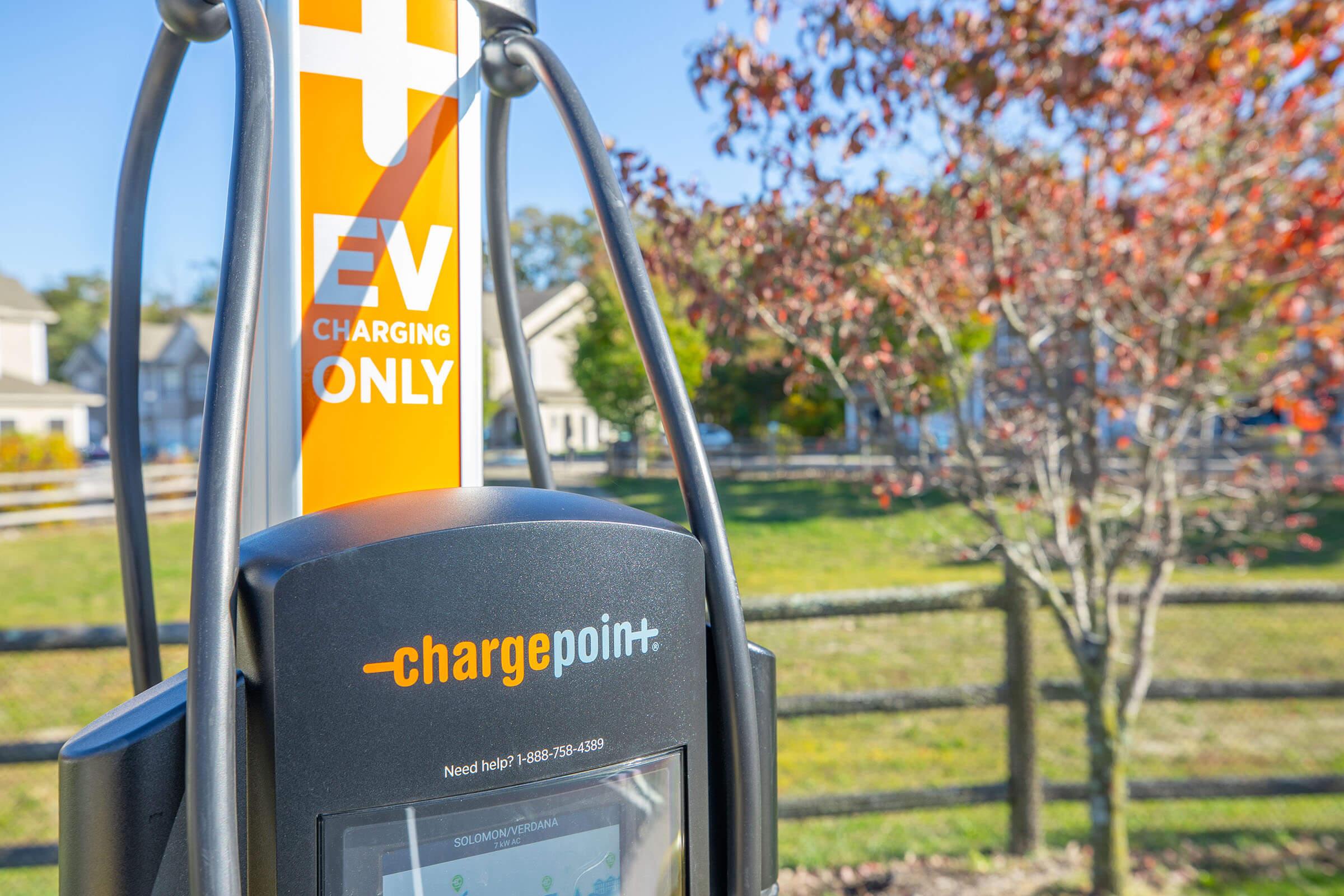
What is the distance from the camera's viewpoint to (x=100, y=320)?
2977 centimetres

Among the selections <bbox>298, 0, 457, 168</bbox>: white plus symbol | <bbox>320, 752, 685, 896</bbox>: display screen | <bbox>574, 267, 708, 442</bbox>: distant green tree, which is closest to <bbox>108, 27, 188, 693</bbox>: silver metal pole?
<bbox>298, 0, 457, 168</bbox>: white plus symbol

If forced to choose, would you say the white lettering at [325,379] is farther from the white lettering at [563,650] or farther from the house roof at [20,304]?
the house roof at [20,304]

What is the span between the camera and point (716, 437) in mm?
6238

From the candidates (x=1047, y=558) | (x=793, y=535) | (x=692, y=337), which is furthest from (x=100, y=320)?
(x=1047, y=558)

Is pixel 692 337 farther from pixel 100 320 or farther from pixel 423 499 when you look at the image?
pixel 100 320

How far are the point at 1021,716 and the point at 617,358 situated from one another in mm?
2703

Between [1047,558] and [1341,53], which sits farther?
[1047,558]

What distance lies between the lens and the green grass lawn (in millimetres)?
Result: 3703

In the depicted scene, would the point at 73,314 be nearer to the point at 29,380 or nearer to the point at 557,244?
the point at 29,380

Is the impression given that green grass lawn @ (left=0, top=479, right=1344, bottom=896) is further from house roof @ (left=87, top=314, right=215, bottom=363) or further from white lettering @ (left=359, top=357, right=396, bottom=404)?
house roof @ (left=87, top=314, right=215, bottom=363)

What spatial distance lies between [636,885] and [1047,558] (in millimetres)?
2817

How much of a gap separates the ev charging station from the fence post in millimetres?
2678

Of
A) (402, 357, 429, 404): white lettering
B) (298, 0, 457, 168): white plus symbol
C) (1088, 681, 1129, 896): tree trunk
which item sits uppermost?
(298, 0, 457, 168): white plus symbol

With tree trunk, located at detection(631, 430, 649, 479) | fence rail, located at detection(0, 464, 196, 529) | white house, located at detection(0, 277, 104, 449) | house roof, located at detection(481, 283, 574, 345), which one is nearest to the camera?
house roof, located at detection(481, 283, 574, 345)
